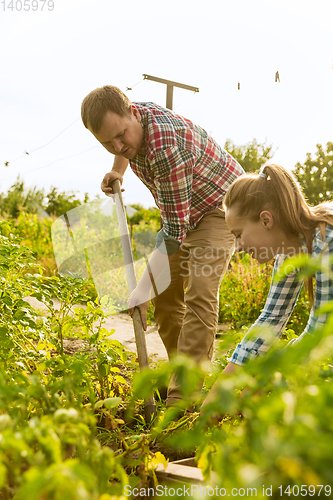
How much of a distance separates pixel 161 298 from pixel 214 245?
1.89 ft

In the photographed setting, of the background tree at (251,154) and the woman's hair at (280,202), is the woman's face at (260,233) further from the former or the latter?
the background tree at (251,154)

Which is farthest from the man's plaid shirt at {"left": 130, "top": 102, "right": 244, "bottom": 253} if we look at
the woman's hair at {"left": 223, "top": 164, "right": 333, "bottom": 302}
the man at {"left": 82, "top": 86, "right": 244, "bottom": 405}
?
the woman's hair at {"left": 223, "top": 164, "right": 333, "bottom": 302}

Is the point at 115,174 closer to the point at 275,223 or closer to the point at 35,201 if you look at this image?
the point at 275,223

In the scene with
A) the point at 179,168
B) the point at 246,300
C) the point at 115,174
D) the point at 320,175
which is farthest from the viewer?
the point at 320,175

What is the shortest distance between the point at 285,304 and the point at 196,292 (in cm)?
67

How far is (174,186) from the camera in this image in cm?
225

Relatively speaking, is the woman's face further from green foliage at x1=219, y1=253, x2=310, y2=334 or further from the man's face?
green foliage at x1=219, y1=253, x2=310, y2=334

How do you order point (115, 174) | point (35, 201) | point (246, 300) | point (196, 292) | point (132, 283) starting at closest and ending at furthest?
point (196, 292) → point (132, 283) → point (115, 174) → point (246, 300) → point (35, 201)

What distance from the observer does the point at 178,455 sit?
1767mm

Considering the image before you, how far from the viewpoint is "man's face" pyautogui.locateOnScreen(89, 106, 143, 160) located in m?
2.11

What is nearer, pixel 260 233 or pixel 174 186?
pixel 260 233

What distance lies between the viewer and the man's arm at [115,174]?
109 inches

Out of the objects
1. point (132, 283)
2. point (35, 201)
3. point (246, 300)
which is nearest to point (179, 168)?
point (132, 283)

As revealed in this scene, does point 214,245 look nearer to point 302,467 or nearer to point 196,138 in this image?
point 196,138
